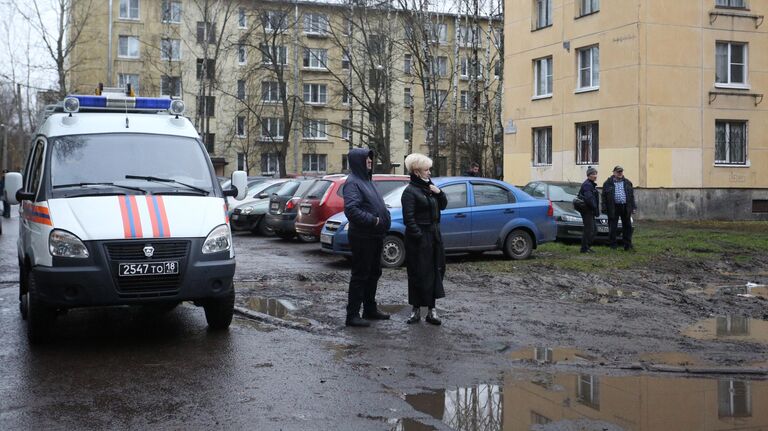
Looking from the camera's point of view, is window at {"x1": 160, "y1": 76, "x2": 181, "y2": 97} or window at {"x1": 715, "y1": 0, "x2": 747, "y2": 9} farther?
window at {"x1": 160, "y1": 76, "x2": 181, "y2": 97}

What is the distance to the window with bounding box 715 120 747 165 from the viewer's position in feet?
92.2

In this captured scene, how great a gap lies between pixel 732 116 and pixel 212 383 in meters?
Result: 25.8

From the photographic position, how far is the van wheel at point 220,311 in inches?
326

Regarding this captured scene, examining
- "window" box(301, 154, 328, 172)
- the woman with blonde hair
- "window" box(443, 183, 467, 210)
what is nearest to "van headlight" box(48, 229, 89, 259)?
the woman with blonde hair

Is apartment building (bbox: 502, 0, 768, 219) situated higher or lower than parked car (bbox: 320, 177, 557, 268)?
higher

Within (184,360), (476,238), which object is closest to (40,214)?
(184,360)

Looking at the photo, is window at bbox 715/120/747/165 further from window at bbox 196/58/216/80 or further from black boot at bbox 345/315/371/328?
window at bbox 196/58/216/80

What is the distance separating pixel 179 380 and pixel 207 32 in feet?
143

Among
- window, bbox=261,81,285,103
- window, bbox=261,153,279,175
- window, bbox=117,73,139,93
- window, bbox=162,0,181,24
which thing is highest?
window, bbox=162,0,181,24

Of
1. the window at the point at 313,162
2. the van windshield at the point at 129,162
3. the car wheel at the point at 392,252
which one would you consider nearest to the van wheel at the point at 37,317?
the van windshield at the point at 129,162

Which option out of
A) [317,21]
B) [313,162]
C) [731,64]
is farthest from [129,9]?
[731,64]

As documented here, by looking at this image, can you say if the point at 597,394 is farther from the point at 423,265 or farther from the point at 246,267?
the point at 246,267

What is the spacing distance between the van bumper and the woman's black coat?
227cm

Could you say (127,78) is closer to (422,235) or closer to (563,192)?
(563,192)
